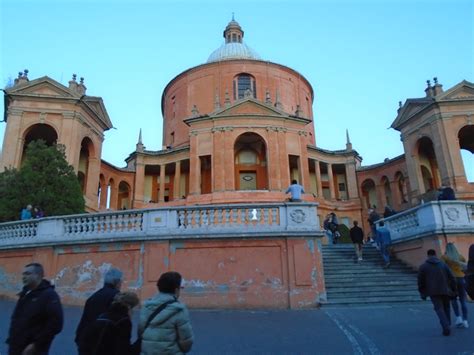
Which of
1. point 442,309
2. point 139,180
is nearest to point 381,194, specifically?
point 139,180

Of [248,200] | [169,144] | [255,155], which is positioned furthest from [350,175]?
[169,144]

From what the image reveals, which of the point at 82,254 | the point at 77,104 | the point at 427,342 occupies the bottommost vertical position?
the point at 427,342

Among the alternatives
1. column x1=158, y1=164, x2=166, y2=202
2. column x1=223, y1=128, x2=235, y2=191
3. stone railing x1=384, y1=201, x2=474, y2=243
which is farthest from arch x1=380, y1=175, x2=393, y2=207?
stone railing x1=384, y1=201, x2=474, y2=243

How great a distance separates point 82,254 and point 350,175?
1131 inches

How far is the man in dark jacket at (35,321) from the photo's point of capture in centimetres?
341

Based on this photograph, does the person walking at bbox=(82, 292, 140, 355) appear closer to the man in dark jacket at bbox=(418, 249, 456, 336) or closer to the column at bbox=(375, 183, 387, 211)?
the man in dark jacket at bbox=(418, 249, 456, 336)

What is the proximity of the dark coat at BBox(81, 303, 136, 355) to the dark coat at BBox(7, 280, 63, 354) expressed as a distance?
452mm

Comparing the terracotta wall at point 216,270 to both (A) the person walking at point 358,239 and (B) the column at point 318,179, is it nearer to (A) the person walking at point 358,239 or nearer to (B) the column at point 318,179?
(A) the person walking at point 358,239

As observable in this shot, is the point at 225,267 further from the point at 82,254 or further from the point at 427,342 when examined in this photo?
the point at 427,342

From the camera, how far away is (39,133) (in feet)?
86.9

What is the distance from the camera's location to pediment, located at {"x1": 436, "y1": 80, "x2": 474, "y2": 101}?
26.0 meters

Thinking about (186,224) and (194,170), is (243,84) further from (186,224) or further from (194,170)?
(186,224)

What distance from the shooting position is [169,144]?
3675 centimetres

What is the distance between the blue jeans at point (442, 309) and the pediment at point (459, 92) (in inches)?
929
